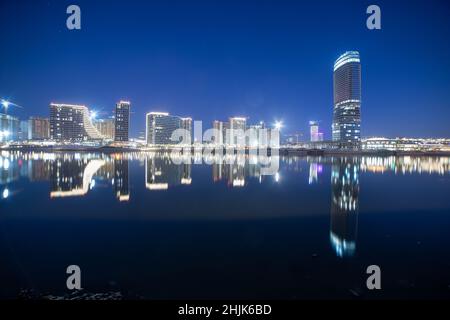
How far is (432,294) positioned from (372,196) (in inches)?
424

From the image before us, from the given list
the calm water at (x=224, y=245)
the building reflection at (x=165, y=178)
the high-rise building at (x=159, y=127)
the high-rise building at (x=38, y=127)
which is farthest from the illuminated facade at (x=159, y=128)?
the calm water at (x=224, y=245)

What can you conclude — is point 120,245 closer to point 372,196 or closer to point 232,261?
point 232,261

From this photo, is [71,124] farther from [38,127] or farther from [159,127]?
[38,127]

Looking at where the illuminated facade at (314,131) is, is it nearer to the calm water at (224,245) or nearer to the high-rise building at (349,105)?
the high-rise building at (349,105)

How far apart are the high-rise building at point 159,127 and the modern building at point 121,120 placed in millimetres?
13475

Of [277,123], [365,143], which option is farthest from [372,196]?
[365,143]

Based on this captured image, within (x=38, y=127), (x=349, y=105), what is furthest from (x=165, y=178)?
(x=38, y=127)

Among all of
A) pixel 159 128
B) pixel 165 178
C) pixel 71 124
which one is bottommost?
pixel 165 178

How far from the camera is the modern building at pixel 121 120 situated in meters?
175

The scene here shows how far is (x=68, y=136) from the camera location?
158m

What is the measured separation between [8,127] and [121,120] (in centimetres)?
5777

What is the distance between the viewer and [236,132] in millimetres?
182375

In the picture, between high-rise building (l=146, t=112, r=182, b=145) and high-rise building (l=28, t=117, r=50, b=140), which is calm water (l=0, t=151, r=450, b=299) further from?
high-rise building (l=28, t=117, r=50, b=140)

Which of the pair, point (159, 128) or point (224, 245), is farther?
point (159, 128)
